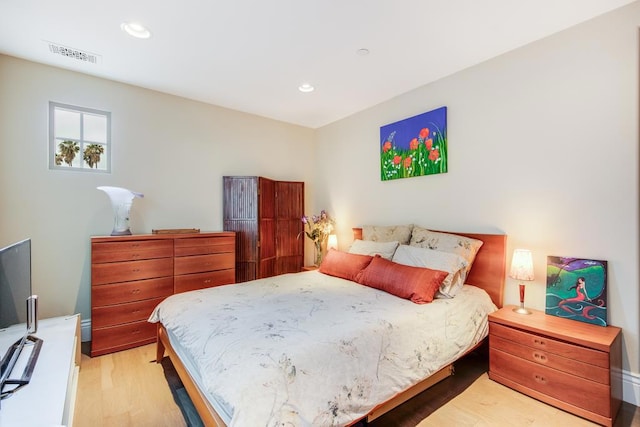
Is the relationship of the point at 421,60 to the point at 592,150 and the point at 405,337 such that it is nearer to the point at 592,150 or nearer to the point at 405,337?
the point at 592,150

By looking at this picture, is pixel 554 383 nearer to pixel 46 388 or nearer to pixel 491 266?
pixel 491 266

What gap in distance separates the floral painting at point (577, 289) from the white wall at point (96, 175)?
343 cm

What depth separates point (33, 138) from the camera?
8.62ft

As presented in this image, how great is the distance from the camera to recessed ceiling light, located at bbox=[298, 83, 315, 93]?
3.08m

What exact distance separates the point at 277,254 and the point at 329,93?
7.14 feet

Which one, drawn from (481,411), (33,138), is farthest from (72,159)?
(481,411)

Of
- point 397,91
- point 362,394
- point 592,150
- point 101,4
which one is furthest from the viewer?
point 397,91

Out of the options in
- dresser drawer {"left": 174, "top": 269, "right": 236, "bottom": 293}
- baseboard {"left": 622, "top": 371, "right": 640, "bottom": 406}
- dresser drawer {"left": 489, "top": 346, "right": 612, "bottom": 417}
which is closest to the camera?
dresser drawer {"left": 489, "top": 346, "right": 612, "bottom": 417}

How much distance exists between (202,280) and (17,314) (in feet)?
5.26

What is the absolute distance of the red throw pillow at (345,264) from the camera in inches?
110

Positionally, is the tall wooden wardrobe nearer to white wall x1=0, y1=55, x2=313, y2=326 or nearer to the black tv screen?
white wall x1=0, y1=55, x2=313, y2=326

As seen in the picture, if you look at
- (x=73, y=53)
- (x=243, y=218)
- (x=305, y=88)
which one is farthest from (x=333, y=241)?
(x=73, y=53)

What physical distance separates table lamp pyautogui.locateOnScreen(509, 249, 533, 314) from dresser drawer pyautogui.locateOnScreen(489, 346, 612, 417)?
0.39 metres

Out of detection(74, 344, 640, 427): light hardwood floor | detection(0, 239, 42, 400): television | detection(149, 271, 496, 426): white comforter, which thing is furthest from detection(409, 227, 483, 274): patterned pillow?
detection(0, 239, 42, 400): television
